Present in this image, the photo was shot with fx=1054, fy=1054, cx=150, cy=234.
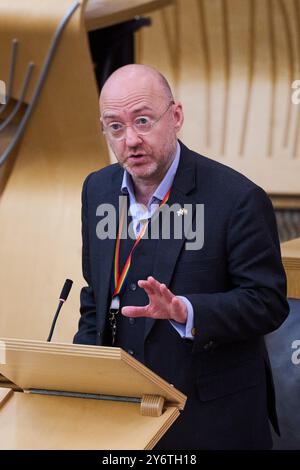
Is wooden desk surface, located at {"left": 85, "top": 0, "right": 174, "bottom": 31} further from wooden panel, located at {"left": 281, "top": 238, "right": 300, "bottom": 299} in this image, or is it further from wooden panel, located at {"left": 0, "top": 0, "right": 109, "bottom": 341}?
wooden panel, located at {"left": 281, "top": 238, "right": 300, "bottom": 299}

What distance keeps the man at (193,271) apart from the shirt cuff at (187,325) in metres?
0.03

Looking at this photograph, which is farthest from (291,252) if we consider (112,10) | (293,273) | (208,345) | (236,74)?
(236,74)

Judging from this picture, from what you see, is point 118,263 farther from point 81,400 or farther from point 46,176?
point 46,176

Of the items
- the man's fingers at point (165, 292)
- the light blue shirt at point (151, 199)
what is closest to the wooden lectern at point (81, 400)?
the man's fingers at point (165, 292)

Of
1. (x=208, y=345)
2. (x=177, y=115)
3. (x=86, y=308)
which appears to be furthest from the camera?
(x=86, y=308)

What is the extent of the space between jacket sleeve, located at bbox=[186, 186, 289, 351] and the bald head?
223 millimetres

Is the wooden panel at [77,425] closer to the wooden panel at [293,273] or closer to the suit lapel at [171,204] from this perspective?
the suit lapel at [171,204]

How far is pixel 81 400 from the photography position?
1.52 metres

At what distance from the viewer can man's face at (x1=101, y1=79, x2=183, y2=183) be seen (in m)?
1.69

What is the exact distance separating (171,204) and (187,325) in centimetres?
25

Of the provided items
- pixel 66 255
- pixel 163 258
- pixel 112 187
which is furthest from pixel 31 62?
pixel 163 258

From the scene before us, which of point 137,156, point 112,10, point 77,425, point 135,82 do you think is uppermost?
point 112,10

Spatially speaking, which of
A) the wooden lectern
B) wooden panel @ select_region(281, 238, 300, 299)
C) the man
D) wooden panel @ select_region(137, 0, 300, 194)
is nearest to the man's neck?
the man

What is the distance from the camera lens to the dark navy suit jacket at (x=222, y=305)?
5.43 ft
